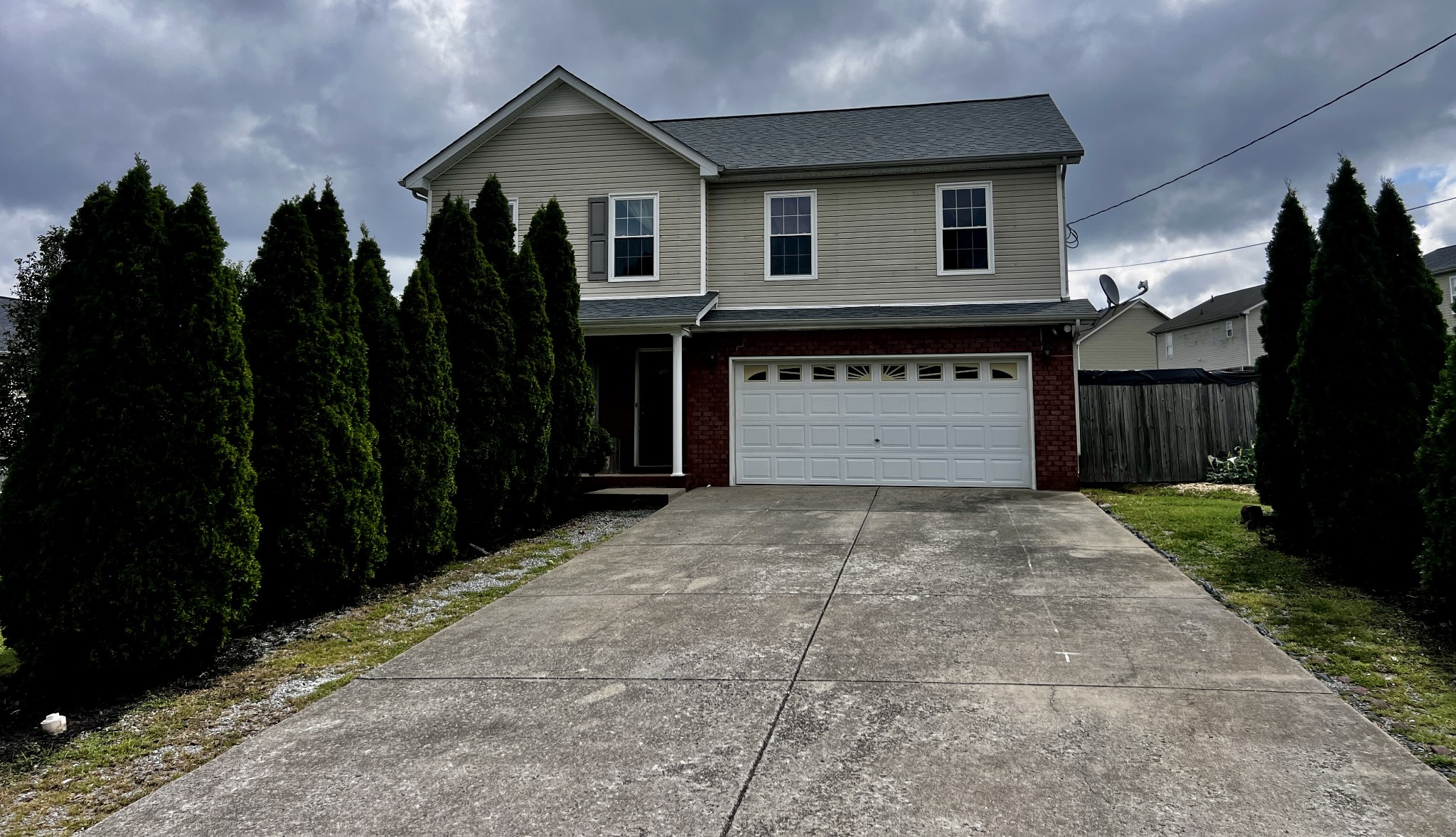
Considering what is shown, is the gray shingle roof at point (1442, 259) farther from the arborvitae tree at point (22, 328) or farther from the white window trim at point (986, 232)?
the arborvitae tree at point (22, 328)

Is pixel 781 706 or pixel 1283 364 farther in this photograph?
pixel 1283 364

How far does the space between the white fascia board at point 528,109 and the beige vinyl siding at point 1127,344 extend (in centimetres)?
3382

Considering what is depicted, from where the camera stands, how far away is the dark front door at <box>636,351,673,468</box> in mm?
13992

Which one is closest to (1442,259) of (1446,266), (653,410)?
(1446,266)

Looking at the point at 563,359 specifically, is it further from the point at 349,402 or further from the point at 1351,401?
the point at 1351,401

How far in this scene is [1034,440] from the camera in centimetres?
1204

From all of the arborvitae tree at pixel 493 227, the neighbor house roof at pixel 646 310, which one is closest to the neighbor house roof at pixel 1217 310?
the neighbor house roof at pixel 646 310

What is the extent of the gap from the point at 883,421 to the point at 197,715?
33.2 ft

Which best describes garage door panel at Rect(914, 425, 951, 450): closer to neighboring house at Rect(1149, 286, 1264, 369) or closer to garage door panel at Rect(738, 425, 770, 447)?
garage door panel at Rect(738, 425, 770, 447)

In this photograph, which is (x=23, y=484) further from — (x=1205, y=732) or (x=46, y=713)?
(x=1205, y=732)

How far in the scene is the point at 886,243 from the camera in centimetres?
1296

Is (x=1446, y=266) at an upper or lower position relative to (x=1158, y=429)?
upper

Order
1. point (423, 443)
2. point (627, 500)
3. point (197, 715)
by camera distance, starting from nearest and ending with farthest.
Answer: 1. point (197, 715)
2. point (423, 443)
3. point (627, 500)

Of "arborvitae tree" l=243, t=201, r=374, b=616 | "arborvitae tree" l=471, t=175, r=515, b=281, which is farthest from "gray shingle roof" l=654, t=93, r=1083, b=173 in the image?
"arborvitae tree" l=243, t=201, r=374, b=616
